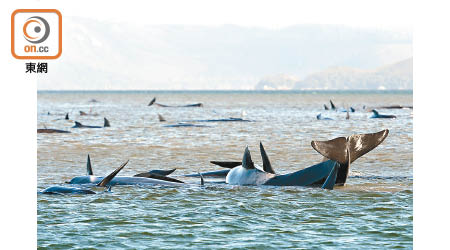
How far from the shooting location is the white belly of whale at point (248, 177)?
1773 centimetres

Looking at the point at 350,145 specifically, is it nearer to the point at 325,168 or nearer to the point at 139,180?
the point at 325,168

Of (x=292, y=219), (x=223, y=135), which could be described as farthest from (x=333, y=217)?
(x=223, y=135)

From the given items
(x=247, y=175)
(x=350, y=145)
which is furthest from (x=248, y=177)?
(x=350, y=145)

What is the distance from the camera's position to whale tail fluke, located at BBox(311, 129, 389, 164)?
15852 millimetres

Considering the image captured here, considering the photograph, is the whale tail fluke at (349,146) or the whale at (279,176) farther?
the whale at (279,176)

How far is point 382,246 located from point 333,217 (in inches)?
88.1

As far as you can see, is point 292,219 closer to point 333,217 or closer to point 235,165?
point 333,217

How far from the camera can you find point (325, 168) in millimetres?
17312

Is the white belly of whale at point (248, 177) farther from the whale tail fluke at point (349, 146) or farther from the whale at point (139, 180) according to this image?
the whale tail fluke at point (349, 146)

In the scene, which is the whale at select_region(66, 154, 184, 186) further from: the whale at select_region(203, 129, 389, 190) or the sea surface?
the whale at select_region(203, 129, 389, 190)

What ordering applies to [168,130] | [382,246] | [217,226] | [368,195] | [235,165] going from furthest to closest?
[168,130] < [235,165] < [368,195] < [217,226] < [382,246]

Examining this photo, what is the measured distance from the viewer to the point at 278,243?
1164cm

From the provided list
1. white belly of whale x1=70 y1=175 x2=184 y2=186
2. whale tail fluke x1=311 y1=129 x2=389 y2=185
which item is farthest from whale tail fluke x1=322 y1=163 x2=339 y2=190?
white belly of whale x1=70 y1=175 x2=184 y2=186

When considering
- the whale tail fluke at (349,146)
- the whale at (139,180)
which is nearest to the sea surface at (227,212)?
the whale at (139,180)
